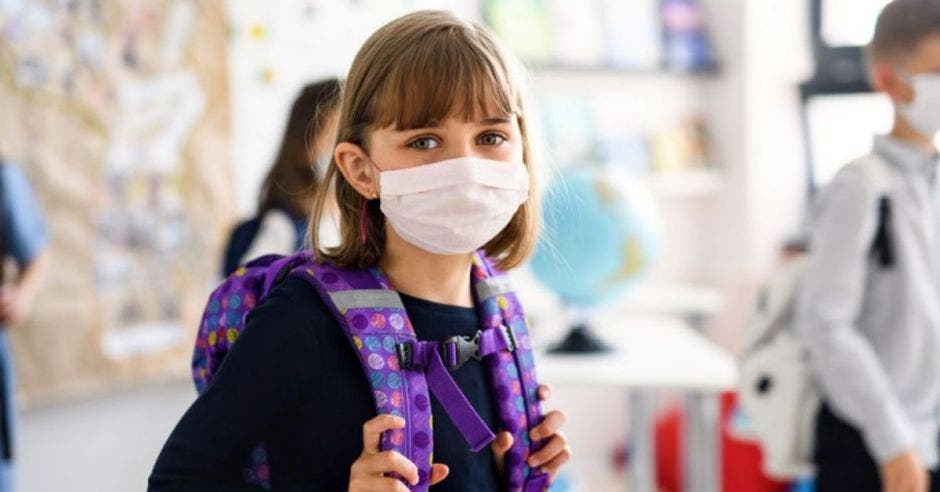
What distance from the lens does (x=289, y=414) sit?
0.95 metres

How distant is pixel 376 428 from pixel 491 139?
1.05 ft

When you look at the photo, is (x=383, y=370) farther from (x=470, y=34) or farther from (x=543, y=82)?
(x=543, y=82)

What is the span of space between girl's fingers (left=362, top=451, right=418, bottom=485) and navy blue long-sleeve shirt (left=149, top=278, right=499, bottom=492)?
0.17ft

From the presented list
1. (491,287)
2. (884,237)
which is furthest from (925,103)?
(491,287)

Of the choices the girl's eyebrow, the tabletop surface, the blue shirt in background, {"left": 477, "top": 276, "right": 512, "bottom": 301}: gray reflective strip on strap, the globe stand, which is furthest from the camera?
the globe stand

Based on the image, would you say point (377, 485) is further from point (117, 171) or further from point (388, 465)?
point (117, 171)

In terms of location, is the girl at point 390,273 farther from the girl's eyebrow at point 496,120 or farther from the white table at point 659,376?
the white table at point 659,376

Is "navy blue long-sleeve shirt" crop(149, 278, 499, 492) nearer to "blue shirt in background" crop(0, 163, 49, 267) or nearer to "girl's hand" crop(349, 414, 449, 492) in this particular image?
"girl's hand" crop(349, 414, 449, 492)

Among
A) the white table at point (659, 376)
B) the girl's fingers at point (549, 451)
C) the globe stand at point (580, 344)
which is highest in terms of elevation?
the girl's fingers at point (549, 451)

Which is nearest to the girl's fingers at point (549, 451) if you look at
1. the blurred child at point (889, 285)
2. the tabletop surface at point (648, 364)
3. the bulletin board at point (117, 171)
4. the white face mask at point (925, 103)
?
the blurred child at point (889, 285)

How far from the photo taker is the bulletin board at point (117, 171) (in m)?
2.69

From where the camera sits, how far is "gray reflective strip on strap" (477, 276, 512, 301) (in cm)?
111

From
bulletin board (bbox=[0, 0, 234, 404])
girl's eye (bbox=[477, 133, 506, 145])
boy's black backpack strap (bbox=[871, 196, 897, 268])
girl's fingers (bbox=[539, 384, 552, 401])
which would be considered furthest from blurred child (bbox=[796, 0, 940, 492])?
bulletin board (bbox=[0, 0, 234, 404])

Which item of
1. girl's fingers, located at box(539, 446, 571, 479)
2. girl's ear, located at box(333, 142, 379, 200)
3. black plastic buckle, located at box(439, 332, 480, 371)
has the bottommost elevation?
girl's fingers, located at box(539, 446, 571, 479)
